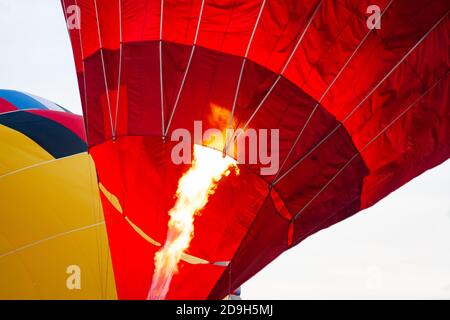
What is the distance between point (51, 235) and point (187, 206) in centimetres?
240

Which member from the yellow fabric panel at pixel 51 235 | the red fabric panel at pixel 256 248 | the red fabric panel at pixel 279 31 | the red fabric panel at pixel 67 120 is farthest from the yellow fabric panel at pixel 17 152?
the red fabric panel at pixel 279 31

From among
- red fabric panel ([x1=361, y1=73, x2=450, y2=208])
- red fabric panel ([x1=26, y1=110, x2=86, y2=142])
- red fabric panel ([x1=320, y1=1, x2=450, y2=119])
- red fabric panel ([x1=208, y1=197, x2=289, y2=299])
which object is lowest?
red fabric panel ([x1=208, y1=197, x2=289, y2=299])

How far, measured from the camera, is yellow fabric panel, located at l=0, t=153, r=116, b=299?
6648 millimetres

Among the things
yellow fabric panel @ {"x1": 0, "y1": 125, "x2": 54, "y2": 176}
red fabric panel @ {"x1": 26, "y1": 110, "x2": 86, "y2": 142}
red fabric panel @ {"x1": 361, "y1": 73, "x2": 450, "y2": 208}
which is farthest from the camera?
red fabric panel @ {"x1": 26, "y1": 110, "x2": 86, "y2": 142}

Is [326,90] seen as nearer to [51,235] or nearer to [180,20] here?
[180,20]

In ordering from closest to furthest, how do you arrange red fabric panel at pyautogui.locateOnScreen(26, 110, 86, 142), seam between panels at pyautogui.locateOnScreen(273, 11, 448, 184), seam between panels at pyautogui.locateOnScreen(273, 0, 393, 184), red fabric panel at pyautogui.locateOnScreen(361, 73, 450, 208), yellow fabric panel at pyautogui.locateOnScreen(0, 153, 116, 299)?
seam between panels at pyautogui.locateOnScreen(273, 0, 393, 184), seam between panels at pyautogui.locateOnScreen(273, 11, 448, 184), red fabric panel at pyautogui.locateOnScreen(361, 73, 450, 208), yellow fabric panel at pyautogui.locateOnScreen(0, 153, 116, 299), red fabric panel at pyautogui.locateOnScreen(26, 110, 86, 142)

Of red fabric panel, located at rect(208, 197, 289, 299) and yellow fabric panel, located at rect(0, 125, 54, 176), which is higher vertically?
yellow fabric panel, located at rect(0, 125, 54, 176)

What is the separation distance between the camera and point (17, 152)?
7898 mm

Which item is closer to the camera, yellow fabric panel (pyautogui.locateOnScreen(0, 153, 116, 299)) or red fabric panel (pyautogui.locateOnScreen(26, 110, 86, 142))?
yellow fabric panel (pyautogui.locateOnScreen(0, 153, 116, 299))

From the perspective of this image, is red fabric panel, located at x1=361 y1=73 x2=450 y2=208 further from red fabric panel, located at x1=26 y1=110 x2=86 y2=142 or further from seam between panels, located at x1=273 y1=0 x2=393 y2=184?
red fabric panel, located at x1=26 y1=110 x2=86 y2=142

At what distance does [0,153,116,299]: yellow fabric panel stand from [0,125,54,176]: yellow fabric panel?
0.48 ft

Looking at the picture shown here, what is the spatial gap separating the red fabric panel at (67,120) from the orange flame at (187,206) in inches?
148

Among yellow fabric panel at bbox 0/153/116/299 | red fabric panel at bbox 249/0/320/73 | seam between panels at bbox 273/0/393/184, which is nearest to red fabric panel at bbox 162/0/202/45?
red fabric panel at bbox 249/0/320/73
